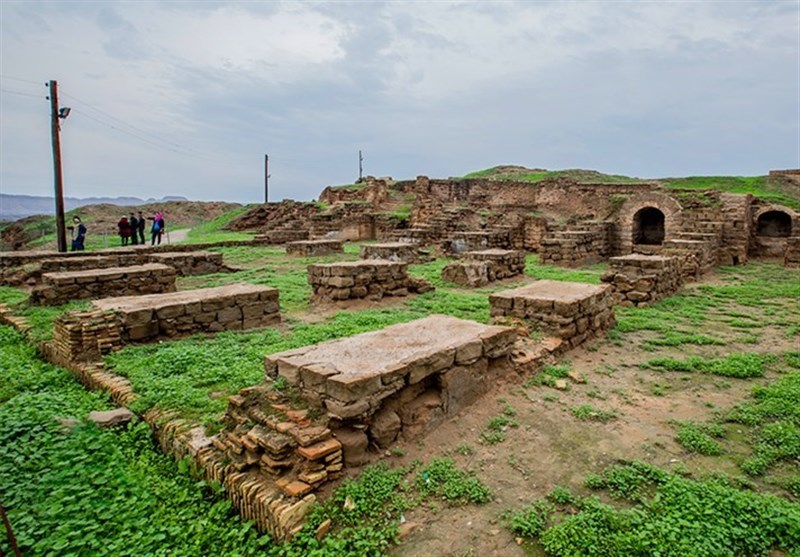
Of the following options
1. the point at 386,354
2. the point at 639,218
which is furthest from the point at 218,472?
the point at 639,218

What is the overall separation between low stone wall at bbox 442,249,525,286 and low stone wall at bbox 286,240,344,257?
22.4 feet

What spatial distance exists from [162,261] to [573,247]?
12960 mm

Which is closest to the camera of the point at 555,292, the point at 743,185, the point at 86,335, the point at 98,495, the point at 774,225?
the point at 98,495

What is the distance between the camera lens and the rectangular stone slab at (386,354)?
12.8 feet

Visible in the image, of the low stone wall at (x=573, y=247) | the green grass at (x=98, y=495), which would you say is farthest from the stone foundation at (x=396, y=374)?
the low stone wall at (x=573, y=247)

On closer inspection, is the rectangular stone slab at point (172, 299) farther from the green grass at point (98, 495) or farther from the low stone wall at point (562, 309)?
the low stone wall at point (562, 309)

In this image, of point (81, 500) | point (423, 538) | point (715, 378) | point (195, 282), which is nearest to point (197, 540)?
point (81, 500)

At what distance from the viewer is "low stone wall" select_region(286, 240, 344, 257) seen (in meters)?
18.3

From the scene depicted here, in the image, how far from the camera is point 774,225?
20.4 m

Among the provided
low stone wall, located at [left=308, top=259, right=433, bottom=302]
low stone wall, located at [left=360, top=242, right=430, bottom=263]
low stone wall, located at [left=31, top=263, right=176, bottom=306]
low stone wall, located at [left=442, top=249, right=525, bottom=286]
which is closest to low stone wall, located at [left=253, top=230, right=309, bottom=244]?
low stone wall, located at [left=360, top=242, right=430, bottom=263]

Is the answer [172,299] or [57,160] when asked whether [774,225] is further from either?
[57,160]

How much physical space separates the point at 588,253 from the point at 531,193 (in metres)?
12.5

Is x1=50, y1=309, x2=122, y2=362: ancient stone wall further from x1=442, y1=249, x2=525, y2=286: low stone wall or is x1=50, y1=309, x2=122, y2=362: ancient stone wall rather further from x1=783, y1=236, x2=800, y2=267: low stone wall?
x1=783, y1=236, x2=800, y2=267: low stone wall

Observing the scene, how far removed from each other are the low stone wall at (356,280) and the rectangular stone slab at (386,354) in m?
4.32
